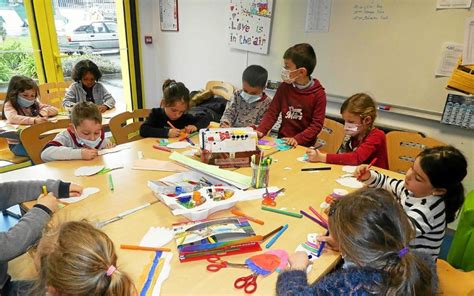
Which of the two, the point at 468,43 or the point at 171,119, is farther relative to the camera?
the point at 171,119

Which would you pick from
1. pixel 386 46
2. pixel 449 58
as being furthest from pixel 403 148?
pixel 386 46

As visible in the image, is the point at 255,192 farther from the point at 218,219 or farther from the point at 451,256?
the point at 451,256

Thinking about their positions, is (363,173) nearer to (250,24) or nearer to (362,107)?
(362,107)

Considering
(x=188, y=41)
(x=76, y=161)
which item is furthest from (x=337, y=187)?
(x=188, y=41)

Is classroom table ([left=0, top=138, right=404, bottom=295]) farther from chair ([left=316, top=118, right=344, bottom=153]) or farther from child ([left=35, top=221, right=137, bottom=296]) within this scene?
chair ([left=316, top=118, right=344, bottom=153])

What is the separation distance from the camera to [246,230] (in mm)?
1091

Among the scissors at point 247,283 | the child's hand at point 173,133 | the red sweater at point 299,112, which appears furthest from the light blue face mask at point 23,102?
the scissors at point 247,283

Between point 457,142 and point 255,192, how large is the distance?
1808 mm

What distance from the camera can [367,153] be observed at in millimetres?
1798

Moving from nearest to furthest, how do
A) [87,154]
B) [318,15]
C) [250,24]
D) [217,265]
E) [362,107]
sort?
1. [217,265]
2. [87,154]
3. [362,107]
4. [318,15]
5. [250,24]

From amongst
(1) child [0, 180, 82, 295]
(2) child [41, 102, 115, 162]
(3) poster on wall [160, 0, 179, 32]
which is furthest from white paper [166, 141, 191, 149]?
(3) poster on wall [160, 0, 179, 32]

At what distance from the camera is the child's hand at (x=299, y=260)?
0.95 meters

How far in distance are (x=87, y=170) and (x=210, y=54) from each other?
261 cm

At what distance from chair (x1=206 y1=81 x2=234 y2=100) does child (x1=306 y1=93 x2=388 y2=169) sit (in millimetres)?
1818
